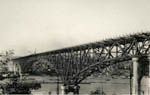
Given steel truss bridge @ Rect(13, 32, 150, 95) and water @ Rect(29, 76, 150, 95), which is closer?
steel truss bridge @ Rect(13, 32, 150, 95)

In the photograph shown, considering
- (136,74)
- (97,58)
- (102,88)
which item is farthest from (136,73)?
(102,88)

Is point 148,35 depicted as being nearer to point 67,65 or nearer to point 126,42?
point 126,42

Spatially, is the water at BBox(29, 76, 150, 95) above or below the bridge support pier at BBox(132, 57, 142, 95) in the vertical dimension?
below

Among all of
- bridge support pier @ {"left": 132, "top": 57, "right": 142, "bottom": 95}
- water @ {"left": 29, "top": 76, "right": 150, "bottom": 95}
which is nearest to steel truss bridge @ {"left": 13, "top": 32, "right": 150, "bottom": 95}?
bridge support pier @ {"left": 132, "top": 57, "right": 142, "bottom": 95}

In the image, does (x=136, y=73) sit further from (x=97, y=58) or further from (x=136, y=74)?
(x=97, y=58)

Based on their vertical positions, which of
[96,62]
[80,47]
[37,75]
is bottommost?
[37,75]

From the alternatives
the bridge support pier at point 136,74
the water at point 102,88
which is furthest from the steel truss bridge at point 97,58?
the water at point 102,88

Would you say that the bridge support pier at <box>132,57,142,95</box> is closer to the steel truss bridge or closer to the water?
the steel truss bridge

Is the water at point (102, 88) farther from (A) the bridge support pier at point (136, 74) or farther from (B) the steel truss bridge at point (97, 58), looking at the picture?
(A) the bridge support pier at point (136, 74)

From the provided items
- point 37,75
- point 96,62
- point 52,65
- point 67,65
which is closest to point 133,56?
point 96,62
